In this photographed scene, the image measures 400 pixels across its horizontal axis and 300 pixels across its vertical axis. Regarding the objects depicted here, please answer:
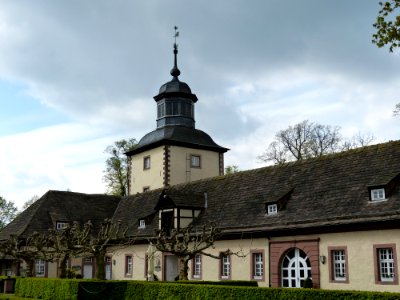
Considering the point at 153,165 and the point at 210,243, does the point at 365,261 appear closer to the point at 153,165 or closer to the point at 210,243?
the point at 210,243

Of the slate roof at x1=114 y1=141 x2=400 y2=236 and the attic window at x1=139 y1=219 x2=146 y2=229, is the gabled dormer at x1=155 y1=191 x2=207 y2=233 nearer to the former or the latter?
the slate roof at x1=114 y1=141 x2=400 y2=236

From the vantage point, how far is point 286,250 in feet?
77.0

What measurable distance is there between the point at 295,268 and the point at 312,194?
3289 mm

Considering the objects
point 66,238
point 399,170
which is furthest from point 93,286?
point 399,170

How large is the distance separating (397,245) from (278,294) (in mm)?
6088

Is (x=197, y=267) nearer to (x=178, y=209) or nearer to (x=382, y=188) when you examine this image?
(x=178, y=209)

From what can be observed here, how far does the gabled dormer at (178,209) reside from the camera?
2939cm

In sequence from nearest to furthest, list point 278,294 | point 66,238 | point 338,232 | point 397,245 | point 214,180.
Answer: 1. point 278,294
2. point 397,245
3. point 338,232
4. point 66,238
5. point 214,180

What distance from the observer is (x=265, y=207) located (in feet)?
83.7

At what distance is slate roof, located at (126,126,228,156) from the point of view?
135 feet

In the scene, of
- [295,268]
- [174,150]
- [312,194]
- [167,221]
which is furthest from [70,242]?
[174,150]

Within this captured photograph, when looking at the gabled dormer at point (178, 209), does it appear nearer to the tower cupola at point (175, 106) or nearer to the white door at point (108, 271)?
the white door at point (108, 271)

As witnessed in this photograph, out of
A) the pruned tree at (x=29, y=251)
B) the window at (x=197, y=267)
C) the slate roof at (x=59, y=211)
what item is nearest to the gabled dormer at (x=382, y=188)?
the window at (x=197, y=267)

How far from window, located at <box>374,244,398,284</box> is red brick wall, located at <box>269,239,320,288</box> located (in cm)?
276
